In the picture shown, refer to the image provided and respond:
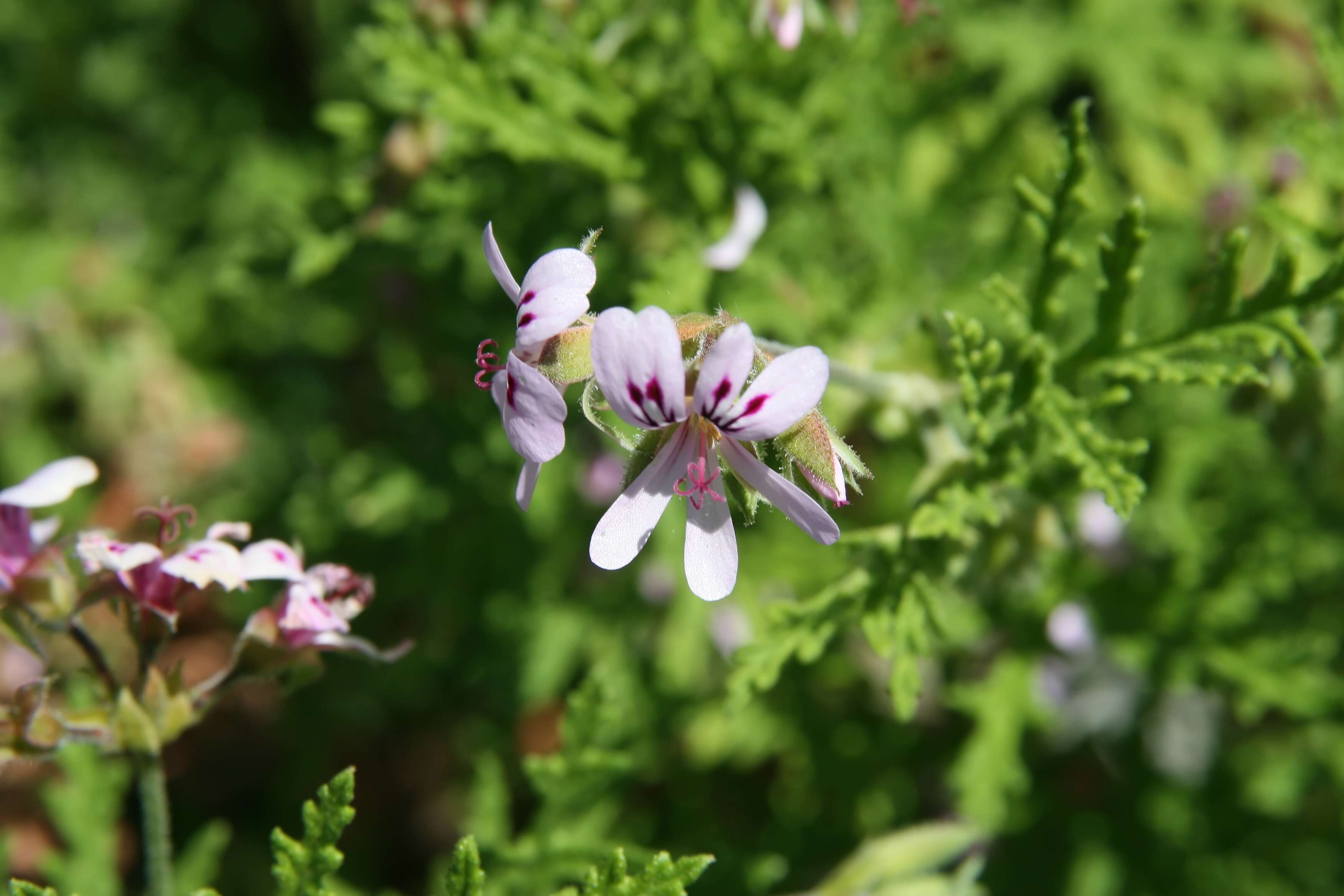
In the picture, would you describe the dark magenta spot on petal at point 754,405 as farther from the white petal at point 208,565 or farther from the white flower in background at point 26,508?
the white flower in background at point 26,508

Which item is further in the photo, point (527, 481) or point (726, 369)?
point (527, 481)

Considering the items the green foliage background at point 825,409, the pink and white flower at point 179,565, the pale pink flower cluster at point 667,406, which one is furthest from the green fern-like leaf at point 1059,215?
the pink and white flower at point 179,565

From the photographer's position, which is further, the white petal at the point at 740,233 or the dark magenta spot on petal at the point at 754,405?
the white petal at the point at 740,233

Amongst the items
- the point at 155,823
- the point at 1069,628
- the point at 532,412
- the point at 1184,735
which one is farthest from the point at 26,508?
the point at 1184,735

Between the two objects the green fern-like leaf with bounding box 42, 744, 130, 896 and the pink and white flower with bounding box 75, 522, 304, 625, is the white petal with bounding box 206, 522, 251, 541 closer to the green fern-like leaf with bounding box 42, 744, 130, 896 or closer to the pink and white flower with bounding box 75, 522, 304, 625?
the pink and white flower with bounding box 75, 522, 304, 625

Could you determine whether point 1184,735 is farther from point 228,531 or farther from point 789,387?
point 228,531

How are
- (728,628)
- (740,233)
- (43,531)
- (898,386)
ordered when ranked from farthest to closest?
1. (728,628)
2. (740,233)
3. (898,386)
4. (43,531)

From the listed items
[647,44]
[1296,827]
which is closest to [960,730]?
[1296,827]
